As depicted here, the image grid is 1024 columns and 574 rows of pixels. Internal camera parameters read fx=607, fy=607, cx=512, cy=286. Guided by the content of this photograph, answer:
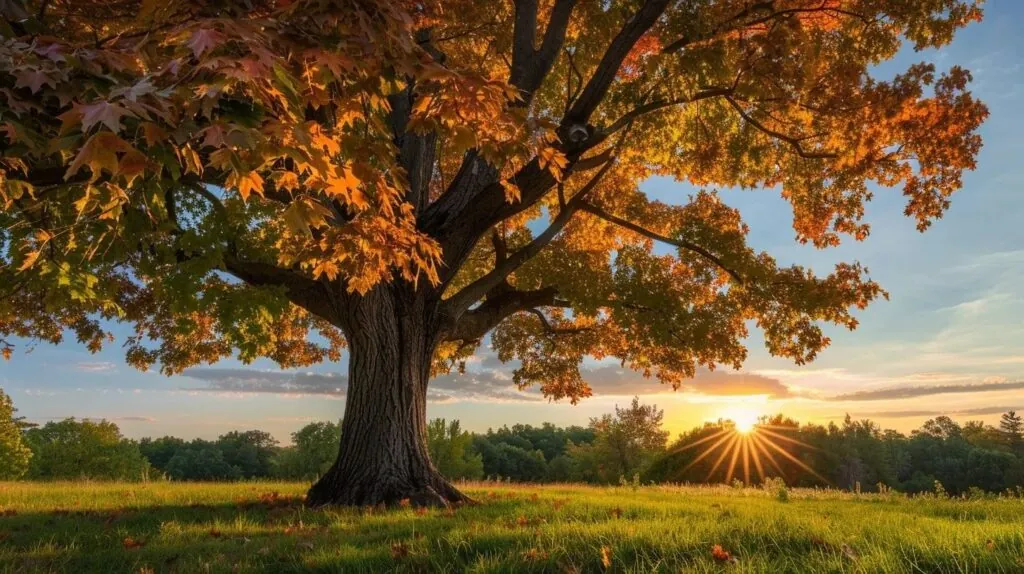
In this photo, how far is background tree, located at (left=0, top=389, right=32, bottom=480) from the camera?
45719mm

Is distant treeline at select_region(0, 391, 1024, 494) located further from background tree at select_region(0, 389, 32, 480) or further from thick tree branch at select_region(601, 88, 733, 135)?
thick tree branch at select_region(601, 88, 733, 135)

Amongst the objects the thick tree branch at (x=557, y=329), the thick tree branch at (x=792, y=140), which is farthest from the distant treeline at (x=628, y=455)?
the thick tree branch at (x=792, y=140)

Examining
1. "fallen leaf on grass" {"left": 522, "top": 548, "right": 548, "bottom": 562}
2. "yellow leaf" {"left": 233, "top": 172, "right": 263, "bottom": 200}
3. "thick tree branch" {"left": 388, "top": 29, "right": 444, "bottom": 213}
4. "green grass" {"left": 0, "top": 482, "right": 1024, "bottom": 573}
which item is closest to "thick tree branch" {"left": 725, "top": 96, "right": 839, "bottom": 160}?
"thick tree branch" {"left": 388, "top": 29, "right": 444, "bottom": 213}

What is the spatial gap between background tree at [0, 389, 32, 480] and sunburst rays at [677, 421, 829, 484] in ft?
183

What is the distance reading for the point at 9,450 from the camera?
4622 centimetres

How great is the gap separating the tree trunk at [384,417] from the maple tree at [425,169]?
0.15ft

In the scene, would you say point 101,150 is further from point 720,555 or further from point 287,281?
point 287,281

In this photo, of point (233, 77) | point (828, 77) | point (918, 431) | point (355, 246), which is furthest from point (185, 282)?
point (918, 431)

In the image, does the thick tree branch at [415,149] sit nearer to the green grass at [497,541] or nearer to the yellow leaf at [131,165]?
the green grass at [497,541]

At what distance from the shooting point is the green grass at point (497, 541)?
4.61 metres

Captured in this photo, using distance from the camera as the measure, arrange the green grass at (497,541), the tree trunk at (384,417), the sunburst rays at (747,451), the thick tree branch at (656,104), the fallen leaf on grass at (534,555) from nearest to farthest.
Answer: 1. the green grass at (497,541)
2. the fallen leaf on grass at (534,555)
3. the tree trunk at (384,417)
4. the thick tree branch at (656,104)
5. the sunburst rays at (747,451)

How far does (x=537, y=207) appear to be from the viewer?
16.6 metres

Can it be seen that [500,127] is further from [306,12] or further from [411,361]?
[411,361]

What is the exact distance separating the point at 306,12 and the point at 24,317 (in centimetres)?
1543
